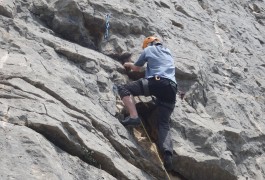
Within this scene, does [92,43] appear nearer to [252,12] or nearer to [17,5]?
[17,5]

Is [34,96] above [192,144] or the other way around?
above

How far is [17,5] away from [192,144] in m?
4.91

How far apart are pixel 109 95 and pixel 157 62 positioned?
1.23 metres

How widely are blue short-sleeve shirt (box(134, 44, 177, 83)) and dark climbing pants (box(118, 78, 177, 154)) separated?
0.63ft

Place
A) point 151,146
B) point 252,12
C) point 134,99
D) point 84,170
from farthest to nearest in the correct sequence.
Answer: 1. point 252,12
2. point 134,99
3. point 151,146
4. point 84,170

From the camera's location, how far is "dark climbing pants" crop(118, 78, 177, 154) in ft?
33.0

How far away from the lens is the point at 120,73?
1119cm

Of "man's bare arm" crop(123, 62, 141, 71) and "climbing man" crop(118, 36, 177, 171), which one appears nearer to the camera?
"climbing man" crop(118, 36, 177, 171)

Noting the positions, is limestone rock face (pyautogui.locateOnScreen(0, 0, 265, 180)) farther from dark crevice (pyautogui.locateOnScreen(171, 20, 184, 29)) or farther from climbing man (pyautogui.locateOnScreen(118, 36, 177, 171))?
climbing man (pyautogui.locateOnScreen(118, 36, 177, 171))

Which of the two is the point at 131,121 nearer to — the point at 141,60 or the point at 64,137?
→ the point at 141,60

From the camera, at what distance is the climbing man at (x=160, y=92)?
975 centimetres

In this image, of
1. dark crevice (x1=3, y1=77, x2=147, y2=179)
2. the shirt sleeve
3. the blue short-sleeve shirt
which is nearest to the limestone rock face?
dark crevice (x1=3, y1=77, x2=147, y2=179)

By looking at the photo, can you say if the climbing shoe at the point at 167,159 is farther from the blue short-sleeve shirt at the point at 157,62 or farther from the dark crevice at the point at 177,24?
the dark crevice at the point at 177,24

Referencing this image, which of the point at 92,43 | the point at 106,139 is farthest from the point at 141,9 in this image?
the point at 106,139
